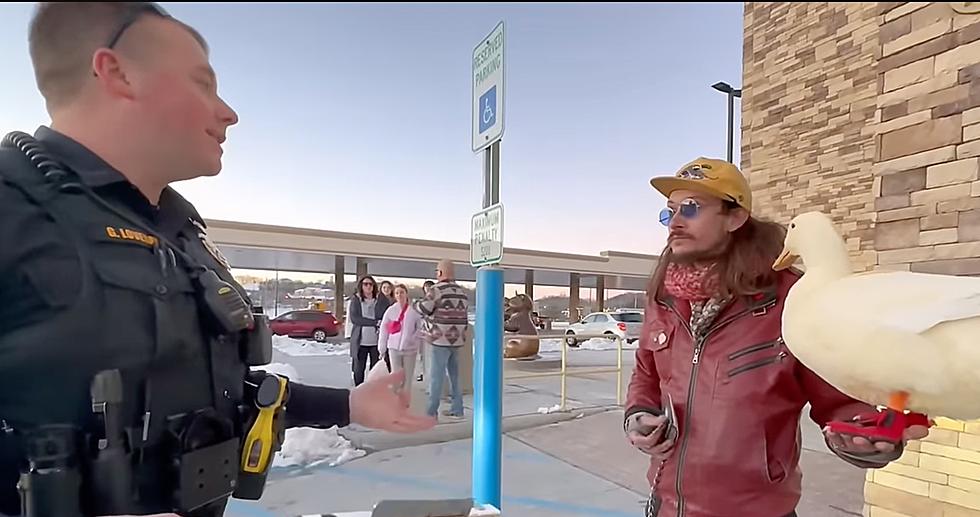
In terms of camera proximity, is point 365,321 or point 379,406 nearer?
point 379,406

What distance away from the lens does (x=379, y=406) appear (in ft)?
3.30

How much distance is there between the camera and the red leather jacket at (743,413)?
3.95 feet

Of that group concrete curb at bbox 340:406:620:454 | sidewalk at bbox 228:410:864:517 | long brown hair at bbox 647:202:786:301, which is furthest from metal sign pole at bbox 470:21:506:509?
long brown hair at bbox 647:202:786:301

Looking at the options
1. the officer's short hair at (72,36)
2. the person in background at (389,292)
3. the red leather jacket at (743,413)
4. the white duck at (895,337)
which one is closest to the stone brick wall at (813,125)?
the person in background at (389,292)

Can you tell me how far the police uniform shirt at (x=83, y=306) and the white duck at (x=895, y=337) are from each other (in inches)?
34.0

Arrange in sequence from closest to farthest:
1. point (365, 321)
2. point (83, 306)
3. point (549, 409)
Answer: point (83, 306) → point (549, 409) → point (365, 321)

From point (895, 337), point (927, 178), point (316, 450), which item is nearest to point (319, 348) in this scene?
point (316, 450)

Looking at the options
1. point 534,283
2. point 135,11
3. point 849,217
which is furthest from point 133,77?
point 534,283

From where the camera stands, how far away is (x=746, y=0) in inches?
26.9

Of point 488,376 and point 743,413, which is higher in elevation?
point 743,413

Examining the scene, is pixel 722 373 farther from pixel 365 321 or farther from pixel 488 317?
pixel 365 321

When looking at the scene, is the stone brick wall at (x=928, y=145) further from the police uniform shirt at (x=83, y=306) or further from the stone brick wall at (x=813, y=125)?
the stone brick wall at (x=813, y=125)

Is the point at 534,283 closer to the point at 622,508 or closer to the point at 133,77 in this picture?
the point at 622,508

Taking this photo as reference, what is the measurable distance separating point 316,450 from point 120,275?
3270mm
